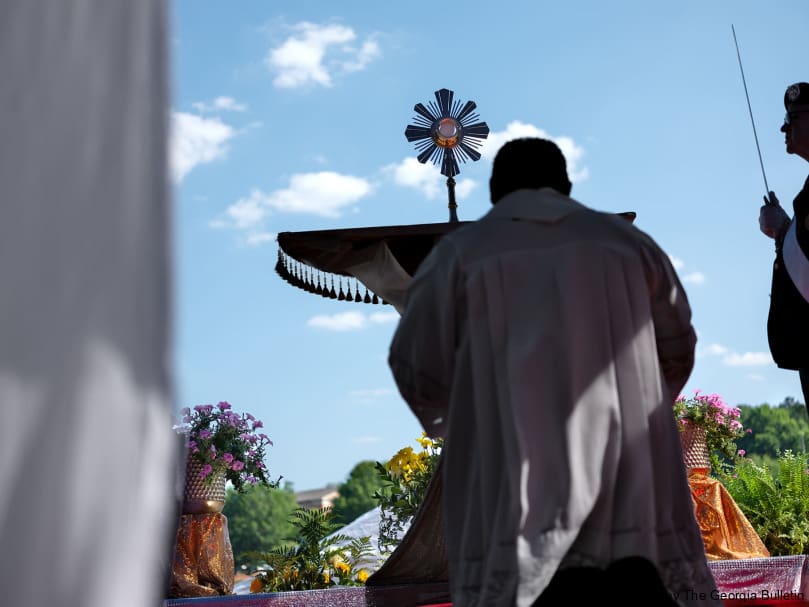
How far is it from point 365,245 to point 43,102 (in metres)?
2.24

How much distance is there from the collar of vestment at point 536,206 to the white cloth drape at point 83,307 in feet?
3.01

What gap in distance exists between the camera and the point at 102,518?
6.26ft

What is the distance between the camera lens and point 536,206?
8.19ft

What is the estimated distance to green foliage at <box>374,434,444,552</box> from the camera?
5.04m

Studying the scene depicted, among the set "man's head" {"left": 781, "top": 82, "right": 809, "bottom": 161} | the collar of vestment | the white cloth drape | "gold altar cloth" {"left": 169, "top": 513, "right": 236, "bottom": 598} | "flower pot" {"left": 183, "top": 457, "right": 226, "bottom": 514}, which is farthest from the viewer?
"flower pot" {"left": 183, "top": 457, "right": 226, "bottom": 514}

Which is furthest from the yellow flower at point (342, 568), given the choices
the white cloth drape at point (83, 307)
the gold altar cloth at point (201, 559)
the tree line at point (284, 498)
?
the tree line at point (284, 498)

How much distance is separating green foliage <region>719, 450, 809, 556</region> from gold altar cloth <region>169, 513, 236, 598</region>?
315 centimetres

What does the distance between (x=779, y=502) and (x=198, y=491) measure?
3556 mm

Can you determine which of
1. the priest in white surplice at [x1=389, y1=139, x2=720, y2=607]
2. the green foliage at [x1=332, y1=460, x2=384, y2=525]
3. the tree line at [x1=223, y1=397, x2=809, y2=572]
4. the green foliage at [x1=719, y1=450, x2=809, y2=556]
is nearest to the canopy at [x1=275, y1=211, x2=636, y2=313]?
the priest in white surplice at [x1=389, y1=139, x2=720, y2=607]

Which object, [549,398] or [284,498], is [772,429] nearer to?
[284,498]

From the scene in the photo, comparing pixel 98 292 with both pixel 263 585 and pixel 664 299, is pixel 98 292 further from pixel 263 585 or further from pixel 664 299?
pixel 263 585

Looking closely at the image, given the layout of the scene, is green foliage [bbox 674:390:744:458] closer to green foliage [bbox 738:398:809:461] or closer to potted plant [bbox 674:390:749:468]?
potted plant [bbox 674:390:749:468]

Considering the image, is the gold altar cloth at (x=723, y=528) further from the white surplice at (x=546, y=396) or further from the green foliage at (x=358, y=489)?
the green foliage at (x=358, y=489)

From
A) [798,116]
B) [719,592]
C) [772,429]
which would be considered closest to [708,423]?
[719,592]
